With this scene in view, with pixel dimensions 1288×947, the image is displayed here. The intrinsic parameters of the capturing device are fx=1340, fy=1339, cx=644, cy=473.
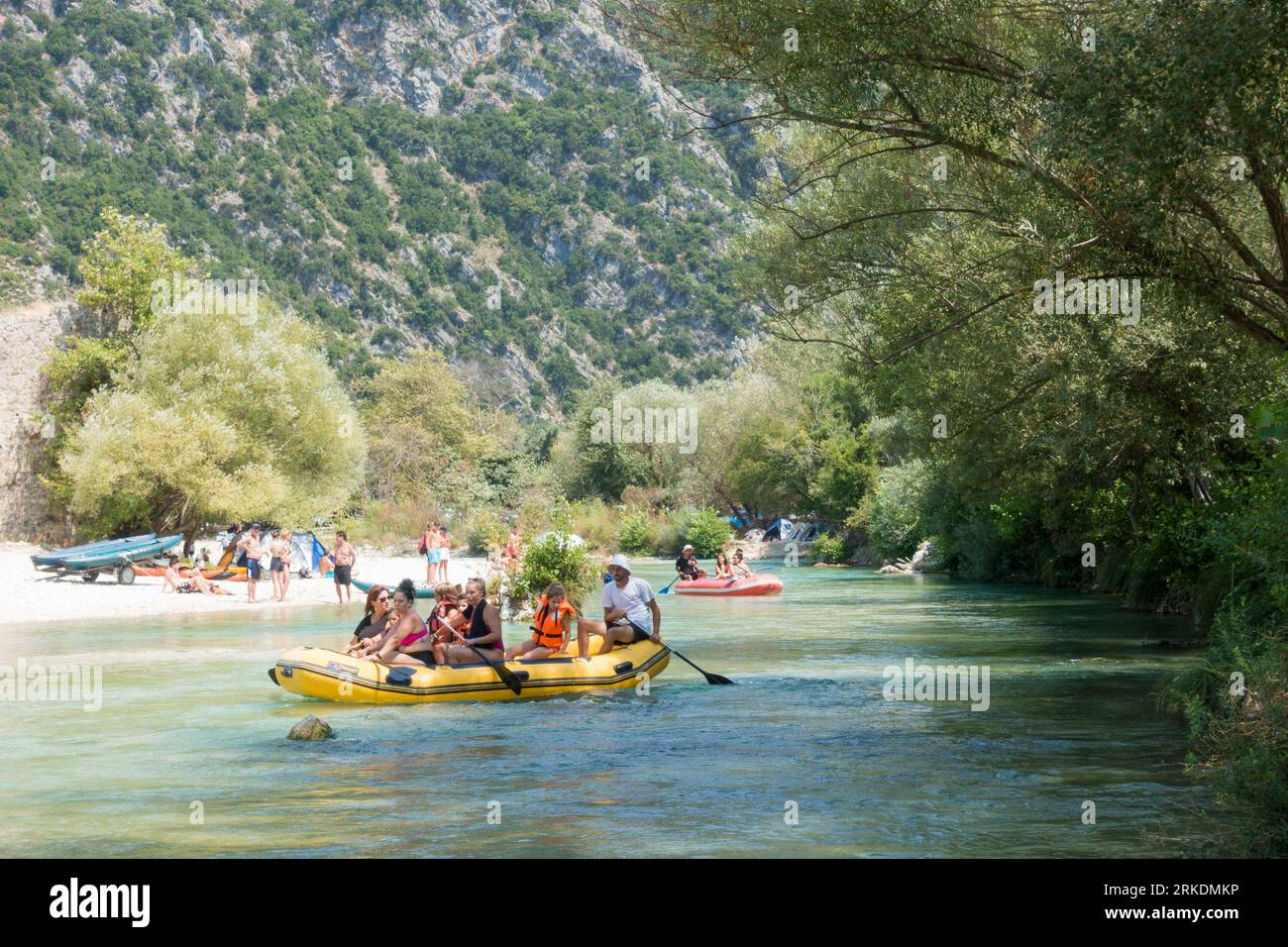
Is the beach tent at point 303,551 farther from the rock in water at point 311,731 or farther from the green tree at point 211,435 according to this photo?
the rock in water at point 311,731

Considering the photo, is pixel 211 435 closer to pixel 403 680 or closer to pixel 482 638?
pixel 482 638

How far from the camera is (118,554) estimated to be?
30.1 meters

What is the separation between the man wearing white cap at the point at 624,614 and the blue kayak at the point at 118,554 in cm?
1794

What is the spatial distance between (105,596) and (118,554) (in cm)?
305

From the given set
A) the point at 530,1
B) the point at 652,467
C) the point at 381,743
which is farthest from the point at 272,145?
the point at 381,743

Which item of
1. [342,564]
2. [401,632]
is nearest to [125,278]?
[342,564]

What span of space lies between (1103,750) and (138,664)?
40.9 ft

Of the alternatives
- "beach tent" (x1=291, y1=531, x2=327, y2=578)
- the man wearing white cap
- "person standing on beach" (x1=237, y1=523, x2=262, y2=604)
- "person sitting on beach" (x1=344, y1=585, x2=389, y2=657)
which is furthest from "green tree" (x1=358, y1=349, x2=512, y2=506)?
"person sitting on beach" (x1=344, y1=585, x2=389, y2=657)

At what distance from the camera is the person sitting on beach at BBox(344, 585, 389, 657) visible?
14992mm

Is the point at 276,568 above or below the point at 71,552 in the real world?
below

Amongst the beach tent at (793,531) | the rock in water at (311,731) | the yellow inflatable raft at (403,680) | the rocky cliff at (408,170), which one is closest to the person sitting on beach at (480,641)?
the yellow inflatable raft at (403,680)

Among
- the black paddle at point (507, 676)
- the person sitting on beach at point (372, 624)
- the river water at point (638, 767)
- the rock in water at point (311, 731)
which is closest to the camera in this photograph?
the river water at point (638, 767)

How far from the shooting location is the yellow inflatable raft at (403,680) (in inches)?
557
